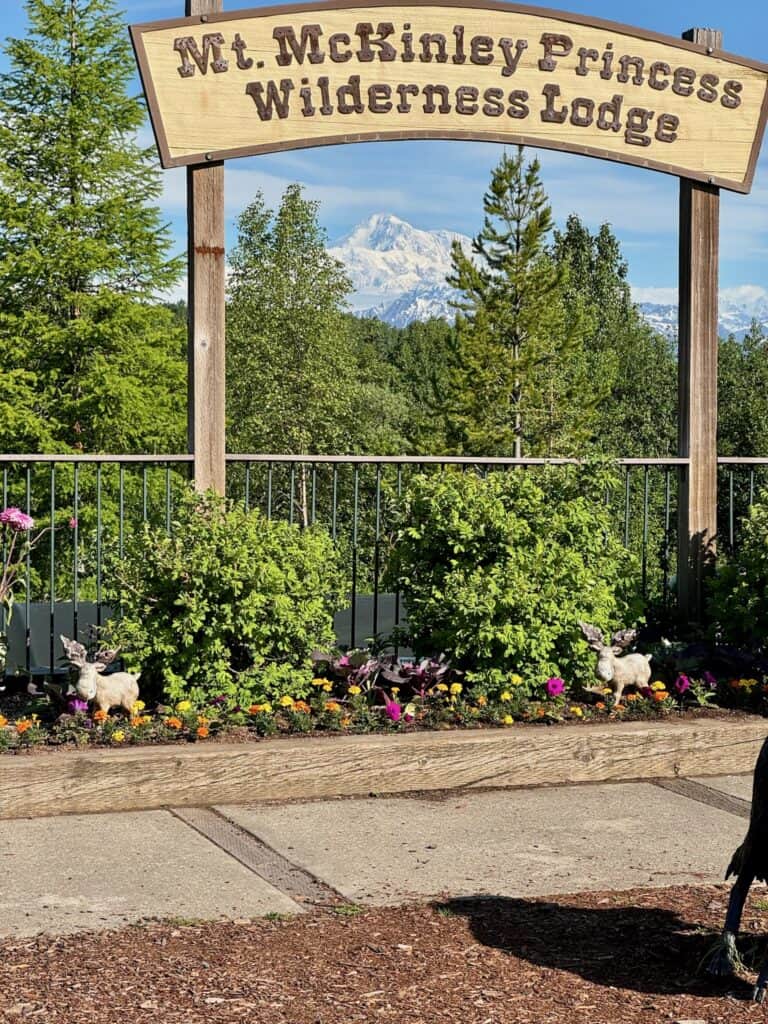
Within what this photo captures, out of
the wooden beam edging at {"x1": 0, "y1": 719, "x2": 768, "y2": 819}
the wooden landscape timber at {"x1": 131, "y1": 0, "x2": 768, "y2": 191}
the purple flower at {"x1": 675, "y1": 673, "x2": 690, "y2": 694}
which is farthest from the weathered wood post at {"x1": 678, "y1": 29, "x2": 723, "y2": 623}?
the wooden beam edging at {"x1": 0, "y1": 719, "x2": 768, "y2": 819}

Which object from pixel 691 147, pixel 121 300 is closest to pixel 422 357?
pixel 121 300

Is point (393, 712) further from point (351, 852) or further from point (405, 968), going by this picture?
point (405, 968)

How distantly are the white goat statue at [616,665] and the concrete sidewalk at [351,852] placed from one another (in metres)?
0.75

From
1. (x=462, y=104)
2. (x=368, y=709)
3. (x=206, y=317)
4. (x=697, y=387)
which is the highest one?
(x=462, y=104)

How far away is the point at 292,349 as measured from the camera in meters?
48.2

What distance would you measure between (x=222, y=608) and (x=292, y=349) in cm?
4373

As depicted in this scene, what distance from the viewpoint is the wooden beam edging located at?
177 inches

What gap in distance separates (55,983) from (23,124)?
1322 inches

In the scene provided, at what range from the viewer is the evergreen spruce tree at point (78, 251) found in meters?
32.8

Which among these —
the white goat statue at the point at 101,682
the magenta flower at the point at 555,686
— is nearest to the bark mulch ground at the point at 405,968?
the white goat statue at the point at 101,682

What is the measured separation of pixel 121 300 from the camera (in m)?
33.5

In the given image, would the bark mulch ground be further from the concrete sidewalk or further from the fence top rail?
the fence top rail

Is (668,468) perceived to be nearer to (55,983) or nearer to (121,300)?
(55,983)

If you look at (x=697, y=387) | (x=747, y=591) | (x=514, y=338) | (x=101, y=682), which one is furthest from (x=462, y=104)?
(x=514, y=338)
